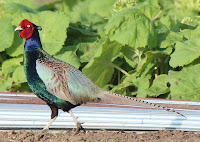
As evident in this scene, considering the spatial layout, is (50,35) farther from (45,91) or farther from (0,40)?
(45,91)

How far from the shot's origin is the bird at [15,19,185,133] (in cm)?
428

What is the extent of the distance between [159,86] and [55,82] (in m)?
1.78

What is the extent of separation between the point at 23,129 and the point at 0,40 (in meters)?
2.19

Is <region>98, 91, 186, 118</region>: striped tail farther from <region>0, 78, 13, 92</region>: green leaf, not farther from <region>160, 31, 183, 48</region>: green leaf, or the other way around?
<region>0, 78, 13, 92</region>: green leaf

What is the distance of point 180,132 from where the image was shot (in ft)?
14.6

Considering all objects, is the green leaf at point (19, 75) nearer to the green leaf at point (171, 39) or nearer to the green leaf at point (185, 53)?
the green leaf at point (171, 39)

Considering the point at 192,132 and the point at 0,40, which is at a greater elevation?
the point at 0,40

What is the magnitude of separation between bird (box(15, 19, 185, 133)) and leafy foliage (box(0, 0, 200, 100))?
4.24ft

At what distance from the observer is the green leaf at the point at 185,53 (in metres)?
5.41

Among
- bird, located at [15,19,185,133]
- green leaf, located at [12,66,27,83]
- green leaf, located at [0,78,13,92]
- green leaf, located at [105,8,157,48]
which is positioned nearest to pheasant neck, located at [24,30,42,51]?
bird, located at [15,19,185,133]

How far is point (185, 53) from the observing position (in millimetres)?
5480

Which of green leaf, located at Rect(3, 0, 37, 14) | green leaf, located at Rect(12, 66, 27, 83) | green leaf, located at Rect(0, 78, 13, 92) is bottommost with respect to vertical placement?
green leaf, located at Rect(0, 78, 13, 92)

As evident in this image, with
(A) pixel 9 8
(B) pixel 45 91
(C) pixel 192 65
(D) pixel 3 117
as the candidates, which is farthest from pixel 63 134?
(A) pixel 9 8

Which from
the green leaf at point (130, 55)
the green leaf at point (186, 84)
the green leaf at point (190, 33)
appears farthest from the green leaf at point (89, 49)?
the green leaf at point (186, 84)
